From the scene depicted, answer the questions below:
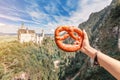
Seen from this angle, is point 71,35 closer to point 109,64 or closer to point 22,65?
point 109,64

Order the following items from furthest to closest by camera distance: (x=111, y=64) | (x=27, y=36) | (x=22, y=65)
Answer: (x=27, y=36) → (x=22, y=65) → (x=111, y=64)

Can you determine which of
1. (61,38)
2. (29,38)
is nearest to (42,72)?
(29,38)

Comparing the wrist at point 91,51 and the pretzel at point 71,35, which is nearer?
the wrist at point 91,51

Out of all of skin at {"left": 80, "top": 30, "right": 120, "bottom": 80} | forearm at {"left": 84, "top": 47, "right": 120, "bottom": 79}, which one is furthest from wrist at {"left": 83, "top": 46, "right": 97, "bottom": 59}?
forearm at {"left": 84, "top": 47, "right": 120, "bottom": 79}

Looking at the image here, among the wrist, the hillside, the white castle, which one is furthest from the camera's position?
the white castle

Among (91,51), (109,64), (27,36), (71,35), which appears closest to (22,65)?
(27,36)

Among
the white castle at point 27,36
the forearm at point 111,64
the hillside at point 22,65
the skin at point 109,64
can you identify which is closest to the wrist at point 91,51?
the skin at point 109,64

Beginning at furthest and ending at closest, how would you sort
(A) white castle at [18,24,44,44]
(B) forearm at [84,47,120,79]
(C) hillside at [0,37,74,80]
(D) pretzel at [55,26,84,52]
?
(A) white castle at [18,24,44,44], (C) hillside at [0,37,74,80], (D) pretzel at [55,26,84,52], (B) forearm at [84,47,120,79]

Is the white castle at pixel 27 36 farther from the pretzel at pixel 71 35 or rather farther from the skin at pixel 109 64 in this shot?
the skin at pixel 109 64

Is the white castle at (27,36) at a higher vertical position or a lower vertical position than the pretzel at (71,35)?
higher

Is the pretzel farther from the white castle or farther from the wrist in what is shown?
the white castle
